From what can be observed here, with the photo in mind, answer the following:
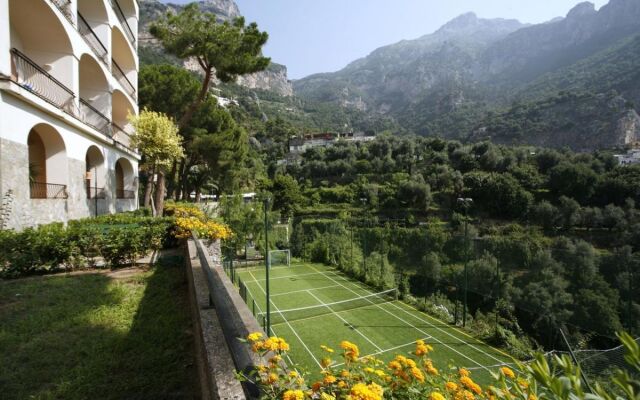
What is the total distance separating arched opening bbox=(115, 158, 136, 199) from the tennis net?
9.62m

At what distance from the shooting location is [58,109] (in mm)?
8484

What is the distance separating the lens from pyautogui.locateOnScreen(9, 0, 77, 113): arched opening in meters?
8.43

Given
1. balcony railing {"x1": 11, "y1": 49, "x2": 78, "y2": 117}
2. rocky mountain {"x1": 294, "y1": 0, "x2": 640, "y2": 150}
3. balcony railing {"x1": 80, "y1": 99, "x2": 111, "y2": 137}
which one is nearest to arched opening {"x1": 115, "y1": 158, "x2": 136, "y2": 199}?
balcony railing {"x1": 80, "y1": 99, "x2": 111, "y2": 137}

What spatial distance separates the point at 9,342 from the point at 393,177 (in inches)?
2028

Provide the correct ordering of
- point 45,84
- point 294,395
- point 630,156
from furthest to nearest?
1. point 630,156
2. point 45,84
3. point 294,395

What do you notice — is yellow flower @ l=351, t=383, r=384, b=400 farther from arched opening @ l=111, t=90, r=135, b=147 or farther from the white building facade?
arched opening @ l=111, t=90, r=135, b=147

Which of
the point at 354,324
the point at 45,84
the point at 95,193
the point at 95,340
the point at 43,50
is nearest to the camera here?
the point at 95,340

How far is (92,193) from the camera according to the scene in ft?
39.2

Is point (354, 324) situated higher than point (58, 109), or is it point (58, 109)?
point (58, 109)

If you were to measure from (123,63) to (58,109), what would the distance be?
954 centimetres

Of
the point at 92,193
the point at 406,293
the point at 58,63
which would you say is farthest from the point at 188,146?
the point at 406,293

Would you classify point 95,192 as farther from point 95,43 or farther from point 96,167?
point 95,43

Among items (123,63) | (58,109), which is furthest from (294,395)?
(123,63)

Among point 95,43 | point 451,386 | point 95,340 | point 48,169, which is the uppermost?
point 95,43
